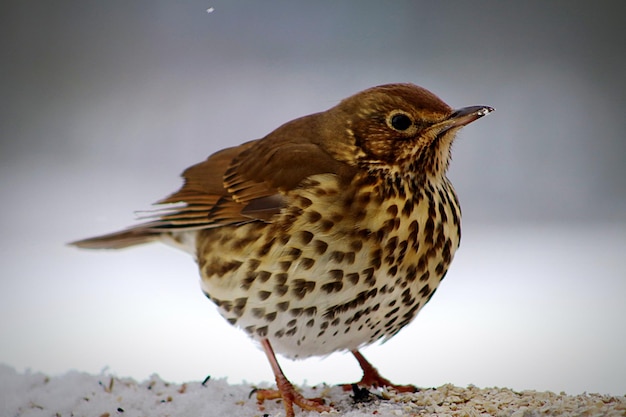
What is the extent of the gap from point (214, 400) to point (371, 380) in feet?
1.47

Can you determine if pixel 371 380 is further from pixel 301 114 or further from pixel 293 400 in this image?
pixel 301 114

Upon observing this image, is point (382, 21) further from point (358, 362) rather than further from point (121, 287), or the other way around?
point (121, 287)

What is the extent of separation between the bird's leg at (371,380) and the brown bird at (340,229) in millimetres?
195

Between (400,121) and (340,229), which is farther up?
(400,121)

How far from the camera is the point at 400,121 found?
1.96m

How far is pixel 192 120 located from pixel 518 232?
4.16ft

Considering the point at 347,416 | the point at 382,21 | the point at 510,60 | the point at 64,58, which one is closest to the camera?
the point at 347,416

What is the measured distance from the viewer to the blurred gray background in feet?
7.75

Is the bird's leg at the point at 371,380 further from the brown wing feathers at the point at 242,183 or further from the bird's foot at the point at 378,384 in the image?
the brown wing feathers at the point at 242,183

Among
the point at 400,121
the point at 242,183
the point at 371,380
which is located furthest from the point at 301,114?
the point at 371,380

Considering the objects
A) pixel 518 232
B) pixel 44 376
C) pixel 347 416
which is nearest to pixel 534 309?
pixel 518 232

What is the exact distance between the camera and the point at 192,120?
9.41 ft

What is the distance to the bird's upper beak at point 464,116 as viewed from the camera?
1857 millimetres

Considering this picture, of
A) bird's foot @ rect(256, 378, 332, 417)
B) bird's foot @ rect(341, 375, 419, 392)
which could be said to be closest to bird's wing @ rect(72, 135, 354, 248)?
bird's foot @ rect(256, 378, 332, 417)
